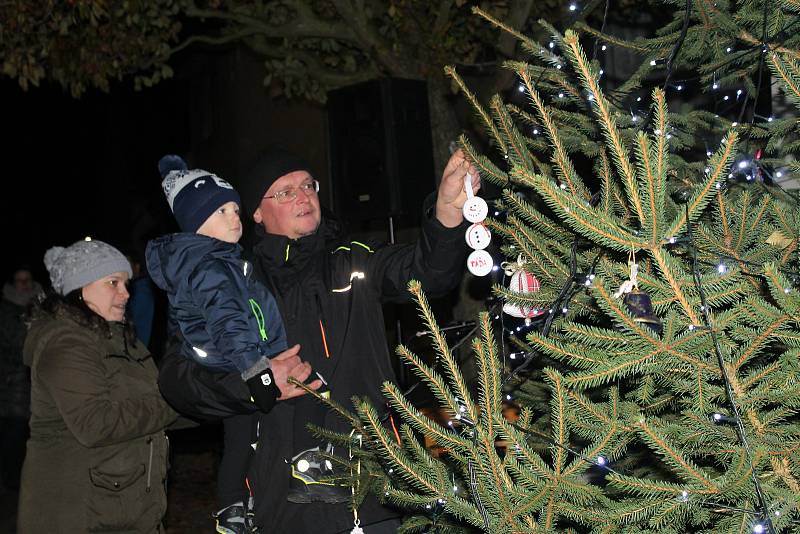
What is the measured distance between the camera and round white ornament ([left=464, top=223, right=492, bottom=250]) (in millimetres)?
2436

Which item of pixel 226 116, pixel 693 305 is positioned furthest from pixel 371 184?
pixel 226 116

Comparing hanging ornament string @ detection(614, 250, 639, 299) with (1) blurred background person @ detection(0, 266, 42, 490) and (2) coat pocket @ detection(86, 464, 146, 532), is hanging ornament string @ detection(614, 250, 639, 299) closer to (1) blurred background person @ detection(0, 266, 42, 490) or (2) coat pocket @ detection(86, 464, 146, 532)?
(2) coat pocket @ detection(86, 464, 146, 532)

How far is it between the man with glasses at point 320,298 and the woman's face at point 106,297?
46.8 inches

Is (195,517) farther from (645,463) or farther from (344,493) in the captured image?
(645,463)

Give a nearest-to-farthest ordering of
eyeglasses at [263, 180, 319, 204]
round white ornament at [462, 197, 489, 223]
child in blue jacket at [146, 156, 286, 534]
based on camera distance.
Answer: round white ornament at [462, 197, 489, 223] < child in blue jacket at [146, 156, 286, 534] < eyeglasses at [263, 180, 319, 204]

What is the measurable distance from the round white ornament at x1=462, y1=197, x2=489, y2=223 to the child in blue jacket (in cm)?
95

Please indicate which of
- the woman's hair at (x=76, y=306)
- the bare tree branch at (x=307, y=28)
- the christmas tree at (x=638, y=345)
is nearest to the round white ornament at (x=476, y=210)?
the christmas tree at (x=638, y=345)

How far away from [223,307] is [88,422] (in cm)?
125

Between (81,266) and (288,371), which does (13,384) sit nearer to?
(81,266)

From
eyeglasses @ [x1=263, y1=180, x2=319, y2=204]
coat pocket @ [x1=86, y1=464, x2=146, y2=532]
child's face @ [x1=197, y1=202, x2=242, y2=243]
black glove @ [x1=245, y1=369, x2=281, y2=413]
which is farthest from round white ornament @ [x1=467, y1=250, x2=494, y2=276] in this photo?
coat pocket @ [x1=86, y1=464, x2=146, y2=532]

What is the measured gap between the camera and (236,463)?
3.14m

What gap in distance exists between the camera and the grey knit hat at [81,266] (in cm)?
417

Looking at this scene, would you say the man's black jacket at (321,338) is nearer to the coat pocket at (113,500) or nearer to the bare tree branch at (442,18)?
the coat pocket at (113,500)

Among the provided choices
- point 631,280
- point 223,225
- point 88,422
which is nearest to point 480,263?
point 631,280
